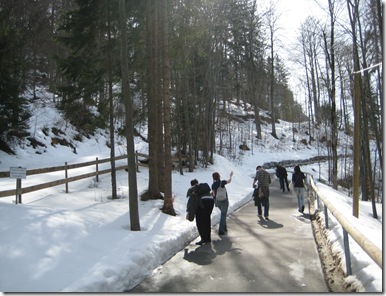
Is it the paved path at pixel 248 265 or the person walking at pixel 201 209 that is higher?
the person walking at pixel 201 209

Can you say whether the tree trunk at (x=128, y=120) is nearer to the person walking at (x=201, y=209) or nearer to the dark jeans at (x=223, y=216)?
the person walking at (x=201, y=209)

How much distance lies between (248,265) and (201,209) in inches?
95.7

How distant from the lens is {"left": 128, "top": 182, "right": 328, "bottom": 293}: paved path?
18.3 feet

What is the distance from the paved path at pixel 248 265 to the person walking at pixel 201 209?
1.00 feet

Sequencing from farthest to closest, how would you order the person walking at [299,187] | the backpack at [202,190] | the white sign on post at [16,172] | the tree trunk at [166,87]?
the person walking at [299,187] → the tree trunk at [166,87] → the white sign on post at [16,172] → the backpack at [202,190]

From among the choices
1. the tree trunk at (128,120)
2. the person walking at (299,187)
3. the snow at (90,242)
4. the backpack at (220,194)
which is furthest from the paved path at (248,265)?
the person walking at (299,187)

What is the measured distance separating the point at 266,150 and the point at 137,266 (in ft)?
118

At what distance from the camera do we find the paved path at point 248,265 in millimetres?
5574

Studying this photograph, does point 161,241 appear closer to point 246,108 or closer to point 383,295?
point 383,295

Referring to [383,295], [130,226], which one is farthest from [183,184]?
[383,295]

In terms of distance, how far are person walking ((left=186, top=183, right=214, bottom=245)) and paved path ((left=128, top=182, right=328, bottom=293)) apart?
12.0 inches

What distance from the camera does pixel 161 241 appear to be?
780 cm

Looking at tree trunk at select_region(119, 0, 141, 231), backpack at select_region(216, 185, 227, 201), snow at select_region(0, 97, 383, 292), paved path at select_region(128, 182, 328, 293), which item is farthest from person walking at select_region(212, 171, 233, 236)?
tree trunk at select_region(119, 0, 141, 231)

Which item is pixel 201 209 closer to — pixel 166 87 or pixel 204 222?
pixel 204 222
